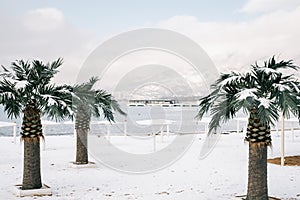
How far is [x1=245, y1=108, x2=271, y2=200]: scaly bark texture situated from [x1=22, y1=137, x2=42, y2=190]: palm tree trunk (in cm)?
369

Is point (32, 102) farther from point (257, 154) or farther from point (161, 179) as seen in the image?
point (257, 154)

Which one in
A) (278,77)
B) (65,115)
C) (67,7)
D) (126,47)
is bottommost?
(65,115)

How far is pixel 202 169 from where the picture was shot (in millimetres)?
9867

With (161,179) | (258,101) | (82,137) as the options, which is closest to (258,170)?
(258,101)

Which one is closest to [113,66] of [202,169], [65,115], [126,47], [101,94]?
[126,47]

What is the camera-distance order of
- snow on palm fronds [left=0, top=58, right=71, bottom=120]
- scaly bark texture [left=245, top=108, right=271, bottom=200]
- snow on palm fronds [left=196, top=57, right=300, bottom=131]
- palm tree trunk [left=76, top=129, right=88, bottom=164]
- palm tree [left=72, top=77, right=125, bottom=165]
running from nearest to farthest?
snow on palm fronds [left=196, top=57, right=300, bottom=131] → scaly bark texture [left=245, top=108, right=271, bottom=200] → snow on palm fronds [left=0, top=58, right=71, bottom=120] → palm tree [left=72, top=77, right=125, bottom=165] → palm tree trunk [left=76, top=129, right=88, bottom=164]

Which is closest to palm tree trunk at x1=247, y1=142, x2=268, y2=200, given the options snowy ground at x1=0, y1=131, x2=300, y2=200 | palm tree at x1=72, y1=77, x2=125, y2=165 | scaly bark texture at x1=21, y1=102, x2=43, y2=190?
snowy ground at x1=0, y1=131, x2=300, y2=200

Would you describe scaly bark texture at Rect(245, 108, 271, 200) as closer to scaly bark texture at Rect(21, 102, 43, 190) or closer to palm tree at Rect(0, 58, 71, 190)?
palm tree at Rect(0, 58, 71, 190)

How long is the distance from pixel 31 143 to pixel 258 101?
3.99 m

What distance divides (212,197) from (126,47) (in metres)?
6.08

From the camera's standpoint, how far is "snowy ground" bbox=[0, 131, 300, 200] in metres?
Answer: 7.18

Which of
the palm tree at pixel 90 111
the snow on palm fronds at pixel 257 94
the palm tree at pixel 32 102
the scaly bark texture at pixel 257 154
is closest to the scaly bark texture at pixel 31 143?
the palm tree at pixel 32 102

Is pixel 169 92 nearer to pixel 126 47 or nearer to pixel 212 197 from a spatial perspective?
pixel 126 47

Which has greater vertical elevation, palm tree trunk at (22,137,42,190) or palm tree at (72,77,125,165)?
palm tree at (72,77,125,165)
